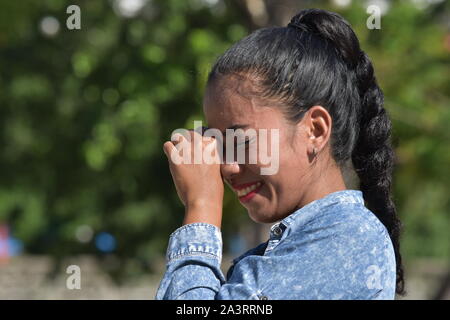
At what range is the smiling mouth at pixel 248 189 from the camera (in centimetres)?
184

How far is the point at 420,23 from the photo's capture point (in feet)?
23.9

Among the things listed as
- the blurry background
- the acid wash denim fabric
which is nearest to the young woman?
the acid wash denim fabric

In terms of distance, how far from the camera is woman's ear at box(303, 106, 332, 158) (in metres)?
1.83

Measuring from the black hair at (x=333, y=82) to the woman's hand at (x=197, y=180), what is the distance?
0.53 ft

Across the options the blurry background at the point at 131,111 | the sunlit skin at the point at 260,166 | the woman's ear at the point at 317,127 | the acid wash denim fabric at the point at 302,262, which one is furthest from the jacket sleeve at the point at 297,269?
the blurry background at the point at 131,111

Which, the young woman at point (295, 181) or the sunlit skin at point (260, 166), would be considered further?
the sunlit skin at point (260, 166)

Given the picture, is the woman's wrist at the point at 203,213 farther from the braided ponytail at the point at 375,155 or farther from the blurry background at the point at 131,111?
the blurry background at the point at 131,111

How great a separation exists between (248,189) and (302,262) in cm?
27

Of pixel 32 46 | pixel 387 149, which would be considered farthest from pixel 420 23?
pixel 387 149

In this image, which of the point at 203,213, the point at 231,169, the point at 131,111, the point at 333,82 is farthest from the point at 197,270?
the point at 131,111

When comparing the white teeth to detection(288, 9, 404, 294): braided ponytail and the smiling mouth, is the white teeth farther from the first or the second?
detection(288, 9, 404, 294): braided ponytail

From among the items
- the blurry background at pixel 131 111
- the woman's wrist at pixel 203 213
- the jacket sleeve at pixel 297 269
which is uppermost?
the blurry background at pixel 131 111

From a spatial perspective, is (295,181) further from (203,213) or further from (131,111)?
(131,111)

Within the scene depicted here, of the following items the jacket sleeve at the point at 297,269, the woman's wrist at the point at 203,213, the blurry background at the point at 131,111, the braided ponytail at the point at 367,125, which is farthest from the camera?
the blurry background at the point at 131,111
